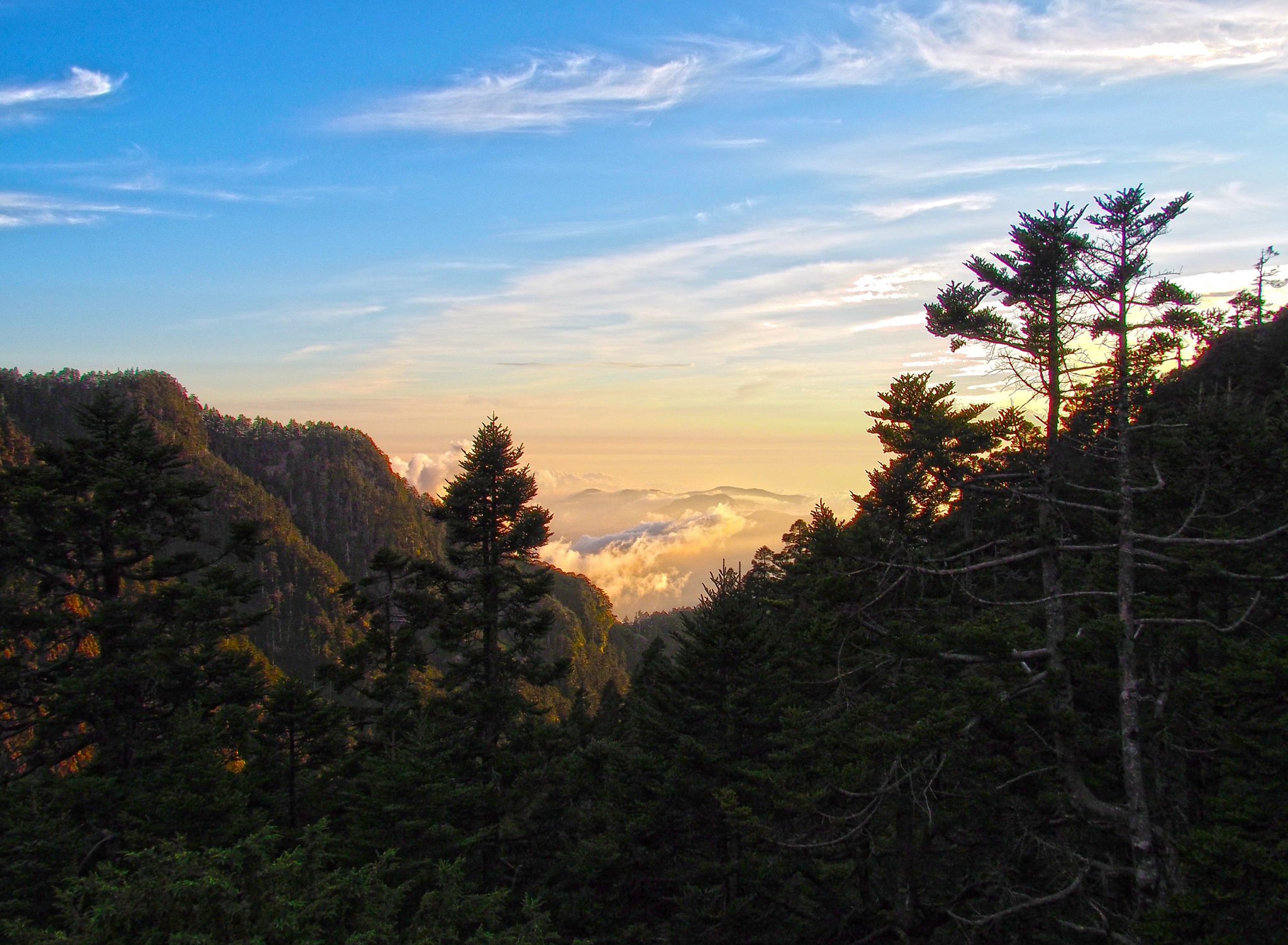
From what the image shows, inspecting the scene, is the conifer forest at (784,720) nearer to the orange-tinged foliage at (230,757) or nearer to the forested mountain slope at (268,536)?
the orange-tinged foliage at (230,757)

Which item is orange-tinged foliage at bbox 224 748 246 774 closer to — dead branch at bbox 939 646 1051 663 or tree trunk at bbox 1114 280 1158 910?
dead branch at bbox 939 646 1051 663

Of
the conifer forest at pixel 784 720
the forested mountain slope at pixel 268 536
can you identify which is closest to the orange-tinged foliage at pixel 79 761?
the conifer forest at pixel 784 720

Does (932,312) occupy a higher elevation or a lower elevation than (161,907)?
higher

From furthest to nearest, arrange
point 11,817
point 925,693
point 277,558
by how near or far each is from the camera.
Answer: point 277,558 < point 11,817 < point 925,693

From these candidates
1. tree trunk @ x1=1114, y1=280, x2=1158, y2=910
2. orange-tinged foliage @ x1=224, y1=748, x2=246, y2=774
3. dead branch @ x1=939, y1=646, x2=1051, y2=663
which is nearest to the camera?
tree trunk @ x1=1114, y1=280, x2=1158, y2=910

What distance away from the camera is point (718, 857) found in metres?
16.2

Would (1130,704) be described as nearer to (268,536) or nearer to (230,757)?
(230,757)

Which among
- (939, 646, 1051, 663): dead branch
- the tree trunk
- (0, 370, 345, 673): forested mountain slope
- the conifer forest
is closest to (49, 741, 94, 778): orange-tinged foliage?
the conifer forest

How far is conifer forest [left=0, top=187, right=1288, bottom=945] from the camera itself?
32.0 feet

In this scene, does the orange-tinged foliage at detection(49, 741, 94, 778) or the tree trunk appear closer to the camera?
the tree trunk

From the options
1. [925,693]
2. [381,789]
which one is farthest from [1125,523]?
[381,789]

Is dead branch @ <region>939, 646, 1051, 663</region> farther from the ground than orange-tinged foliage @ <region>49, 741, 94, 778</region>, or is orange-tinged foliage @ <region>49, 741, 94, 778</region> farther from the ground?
dead branch @ <region>939, 646, 1051, 663</region>

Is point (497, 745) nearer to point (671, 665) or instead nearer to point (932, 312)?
point (671, 665)

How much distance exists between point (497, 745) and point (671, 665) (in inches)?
251
